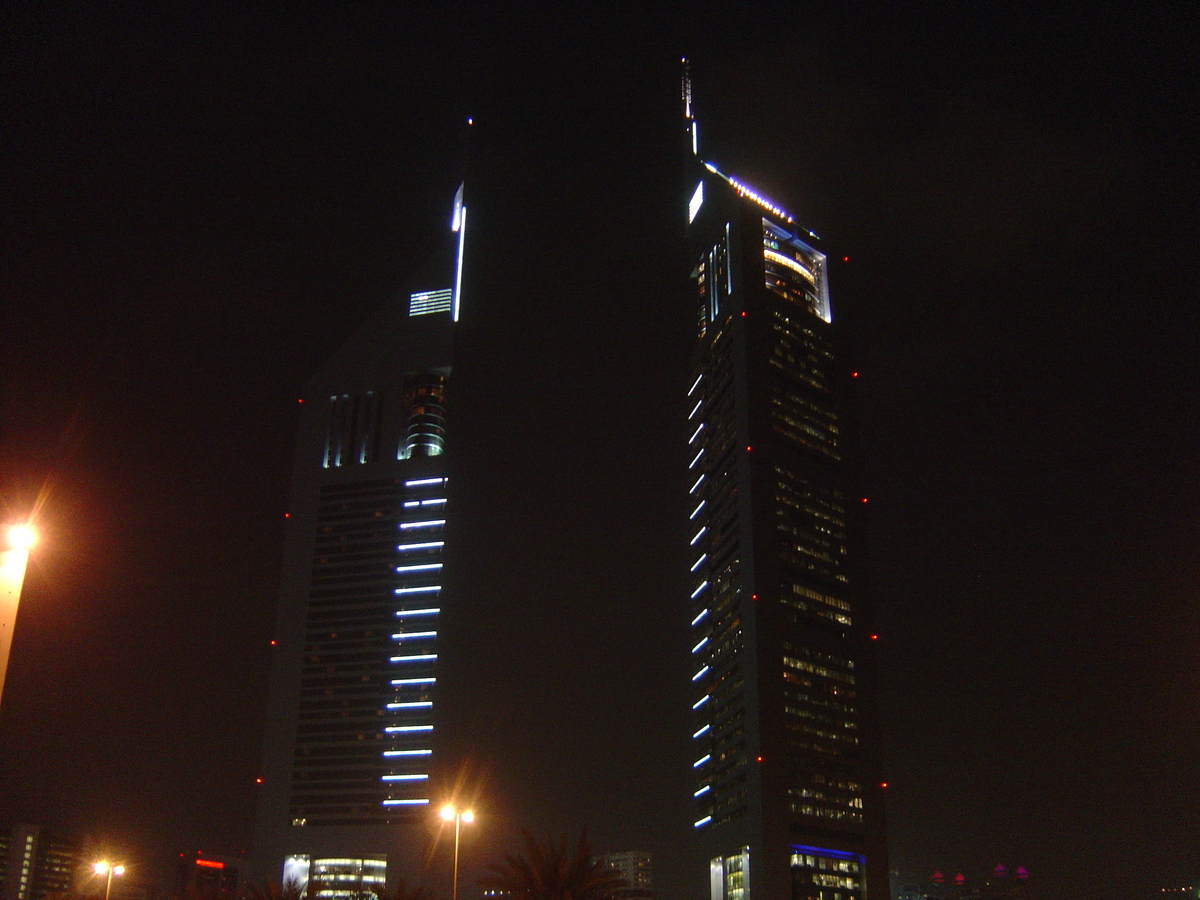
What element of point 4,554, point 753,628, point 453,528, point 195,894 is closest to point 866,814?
point 753,628

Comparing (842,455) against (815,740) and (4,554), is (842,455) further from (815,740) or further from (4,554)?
(4,554)

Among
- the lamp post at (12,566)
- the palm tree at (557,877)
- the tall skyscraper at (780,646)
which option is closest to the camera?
the lamp post at (12,566)

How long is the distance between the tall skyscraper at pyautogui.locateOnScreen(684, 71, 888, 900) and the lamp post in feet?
489

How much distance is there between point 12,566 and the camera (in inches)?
527

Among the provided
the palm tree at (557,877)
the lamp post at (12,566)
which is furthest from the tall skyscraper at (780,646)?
the lamp post at (12,566)

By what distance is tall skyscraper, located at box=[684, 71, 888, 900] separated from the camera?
6427 inches

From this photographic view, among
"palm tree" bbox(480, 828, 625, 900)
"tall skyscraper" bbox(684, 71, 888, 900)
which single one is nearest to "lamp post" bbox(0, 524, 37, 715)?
"palm tree" bbox(480, 828, 625, 900)

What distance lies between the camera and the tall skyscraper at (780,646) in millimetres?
163250

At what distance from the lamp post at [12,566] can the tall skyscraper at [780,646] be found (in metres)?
149

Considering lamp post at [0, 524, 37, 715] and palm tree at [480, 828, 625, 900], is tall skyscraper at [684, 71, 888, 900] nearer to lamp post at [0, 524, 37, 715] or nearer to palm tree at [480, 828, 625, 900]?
palm tree at [480, 828, 625, 900]

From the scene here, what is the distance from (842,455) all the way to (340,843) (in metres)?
105

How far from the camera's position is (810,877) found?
523 ft

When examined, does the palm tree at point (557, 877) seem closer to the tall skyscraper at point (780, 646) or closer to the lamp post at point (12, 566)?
the lamp post at point (12, 566)

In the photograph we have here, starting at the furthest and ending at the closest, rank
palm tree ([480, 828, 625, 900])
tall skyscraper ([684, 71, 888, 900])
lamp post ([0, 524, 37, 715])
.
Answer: tall skyscraper ([684, 71, 888, 900]) → palm tree ([480, 828, 625, 900]) → lamp post ([0, 524, 37, 715])
